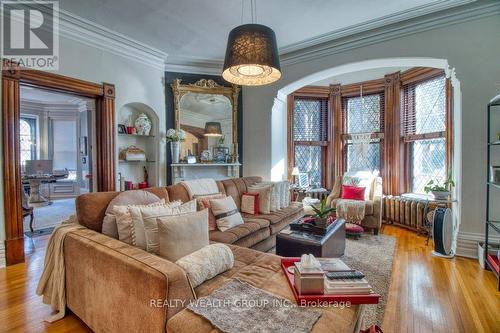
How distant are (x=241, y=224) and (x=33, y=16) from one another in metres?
3.52

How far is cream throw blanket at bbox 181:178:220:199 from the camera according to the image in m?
2.98

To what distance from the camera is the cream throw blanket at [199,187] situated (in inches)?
117

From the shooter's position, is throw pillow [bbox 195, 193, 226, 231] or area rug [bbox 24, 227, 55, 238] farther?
area rug [bbox 24, 227, 55, 238]

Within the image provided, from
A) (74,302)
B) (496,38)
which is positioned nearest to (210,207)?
(74,302)

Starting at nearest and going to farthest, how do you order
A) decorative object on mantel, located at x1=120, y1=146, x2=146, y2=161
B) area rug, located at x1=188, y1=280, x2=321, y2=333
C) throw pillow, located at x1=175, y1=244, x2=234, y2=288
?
area rug, located at x1=188, y1=280, x2=321, y2=333
throw pillow, located at x1=175, y1=244, x2=234, y2=288
decorative object on mantel, located at x1=120, y1=146, x2=146, y2=161

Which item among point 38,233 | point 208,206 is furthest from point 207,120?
point 38,233

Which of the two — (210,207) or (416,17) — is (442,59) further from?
(210,207)

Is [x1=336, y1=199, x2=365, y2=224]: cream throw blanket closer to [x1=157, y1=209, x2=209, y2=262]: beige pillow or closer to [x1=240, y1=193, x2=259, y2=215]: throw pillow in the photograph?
[x1=240, y1=193, x2=259, y2=215]: throw pillow

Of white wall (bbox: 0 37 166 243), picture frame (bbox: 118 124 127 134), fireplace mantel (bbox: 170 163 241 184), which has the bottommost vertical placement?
fireplace mantel (bbox: 170 163 241 184)

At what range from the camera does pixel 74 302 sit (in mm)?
1834

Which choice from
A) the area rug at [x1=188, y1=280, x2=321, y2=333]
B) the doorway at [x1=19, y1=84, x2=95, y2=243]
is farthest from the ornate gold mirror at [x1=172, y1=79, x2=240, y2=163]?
the doorway at [x1=19, y1=84, x2=95, y2=243]

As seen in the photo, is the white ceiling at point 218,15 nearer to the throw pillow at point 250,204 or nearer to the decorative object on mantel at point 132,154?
the decorative object on mantel at point 132,154

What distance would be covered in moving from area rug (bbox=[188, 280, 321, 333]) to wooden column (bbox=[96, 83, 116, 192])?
10.1 feet

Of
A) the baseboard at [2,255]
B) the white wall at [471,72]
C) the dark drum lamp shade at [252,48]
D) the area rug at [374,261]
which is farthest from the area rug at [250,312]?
the white wall at [471,72]
